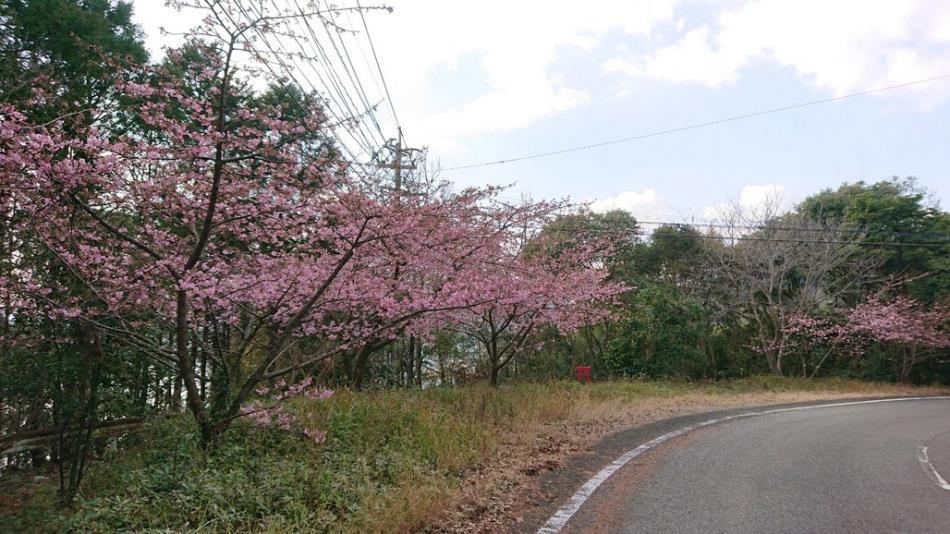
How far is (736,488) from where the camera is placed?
570 cm

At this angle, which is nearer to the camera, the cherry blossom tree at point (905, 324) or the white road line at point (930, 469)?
the white road line at point (930, 469)

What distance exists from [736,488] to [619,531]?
2.14 m

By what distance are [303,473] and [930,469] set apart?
8.17m

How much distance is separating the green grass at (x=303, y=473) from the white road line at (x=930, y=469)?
5073mm

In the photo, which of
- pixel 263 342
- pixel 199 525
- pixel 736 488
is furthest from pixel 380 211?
pixel 263 342

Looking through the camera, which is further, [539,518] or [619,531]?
[539,518]

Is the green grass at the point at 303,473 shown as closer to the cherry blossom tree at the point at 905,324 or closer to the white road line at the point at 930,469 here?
the white road line at the point at 930,469

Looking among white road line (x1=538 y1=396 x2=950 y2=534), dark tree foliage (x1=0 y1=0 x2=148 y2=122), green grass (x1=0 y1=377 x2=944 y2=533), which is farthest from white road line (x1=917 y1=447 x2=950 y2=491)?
dark tree foliage (x1=0 y1=0 x2=148 y2=122)

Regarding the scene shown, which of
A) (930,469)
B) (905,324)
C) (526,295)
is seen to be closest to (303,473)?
(526,295)

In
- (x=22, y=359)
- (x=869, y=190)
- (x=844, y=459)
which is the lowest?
(x=844, y=459)

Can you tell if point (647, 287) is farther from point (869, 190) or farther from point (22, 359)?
point (22, 359)

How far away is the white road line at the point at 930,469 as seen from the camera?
20.9 ft

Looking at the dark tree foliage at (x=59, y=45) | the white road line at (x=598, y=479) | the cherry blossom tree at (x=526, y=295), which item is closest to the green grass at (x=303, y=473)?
the white road line at (x=598, y=479)

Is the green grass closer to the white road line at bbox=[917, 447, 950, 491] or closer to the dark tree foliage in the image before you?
the dark tree foliage
